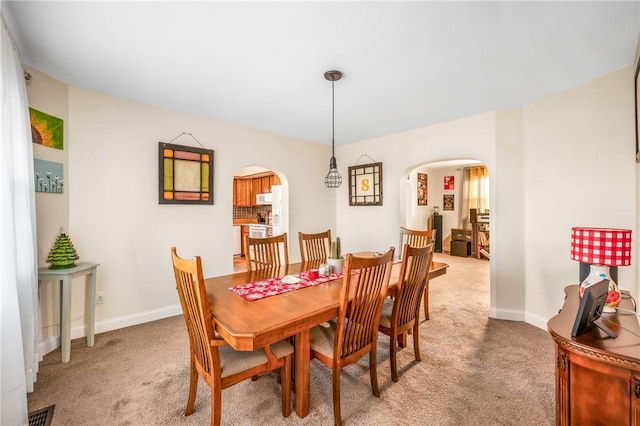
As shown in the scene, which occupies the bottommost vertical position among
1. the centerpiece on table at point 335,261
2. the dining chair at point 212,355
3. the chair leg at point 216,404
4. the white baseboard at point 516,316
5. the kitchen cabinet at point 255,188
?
the white baseboard at point 516,316

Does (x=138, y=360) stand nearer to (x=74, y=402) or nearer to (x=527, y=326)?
(x=74, y=402)

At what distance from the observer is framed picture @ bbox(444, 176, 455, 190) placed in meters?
7.77

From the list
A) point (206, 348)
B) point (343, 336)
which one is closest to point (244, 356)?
point (206, 348)

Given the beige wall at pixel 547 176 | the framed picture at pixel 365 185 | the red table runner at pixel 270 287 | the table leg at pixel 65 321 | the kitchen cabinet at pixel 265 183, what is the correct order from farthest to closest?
1. the kitchen cabinet at pixel 265 183
2. the framed picture at pixel 365 185
3. the beige wall at pixel 547 176
4. the table leg at pixel 65 321
5. the red table runner at pixel 270 287

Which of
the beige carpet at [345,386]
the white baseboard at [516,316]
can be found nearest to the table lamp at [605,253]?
the beige carpet at [345,386]

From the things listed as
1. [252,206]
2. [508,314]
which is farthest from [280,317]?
[252,206]

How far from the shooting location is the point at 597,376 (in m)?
1.14

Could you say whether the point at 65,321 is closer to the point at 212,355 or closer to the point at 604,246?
the point at 212,355

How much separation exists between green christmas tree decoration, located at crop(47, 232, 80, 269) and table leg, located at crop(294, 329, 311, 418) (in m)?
2.25

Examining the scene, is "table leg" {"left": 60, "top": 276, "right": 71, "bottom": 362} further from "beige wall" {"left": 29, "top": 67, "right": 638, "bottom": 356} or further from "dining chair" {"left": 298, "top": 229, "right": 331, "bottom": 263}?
"dining chair" {"left": 298, "top": 229, "right": 331, "bottom": 263}

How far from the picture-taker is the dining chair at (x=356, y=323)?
1.57m

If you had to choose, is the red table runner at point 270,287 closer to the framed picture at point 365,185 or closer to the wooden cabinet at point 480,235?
the framed picture at point 365,185

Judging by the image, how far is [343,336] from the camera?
164cm

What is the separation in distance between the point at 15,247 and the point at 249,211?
19.4 ft
